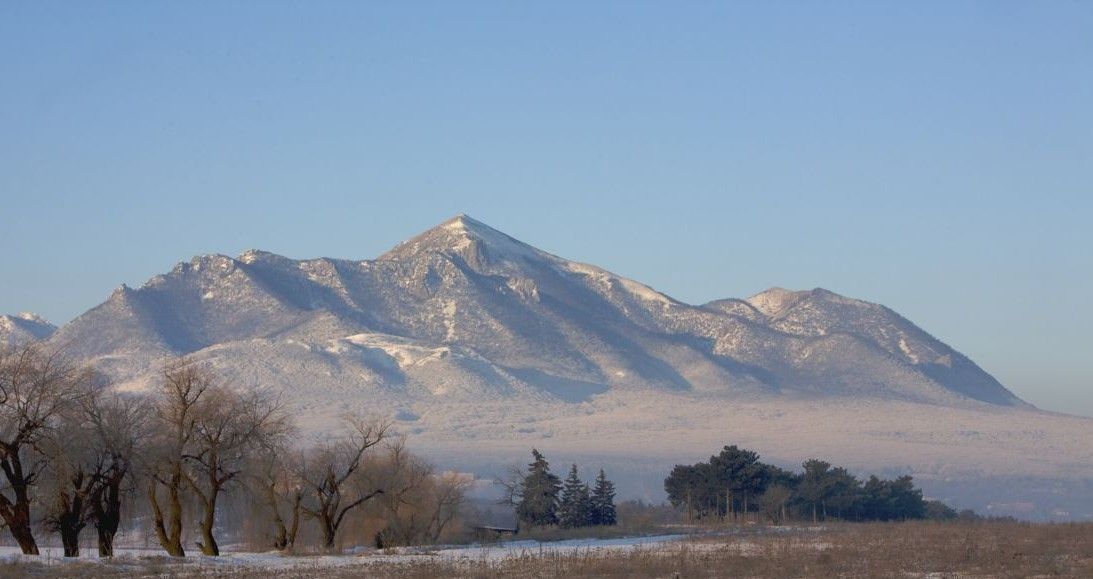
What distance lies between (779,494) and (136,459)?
5786cm

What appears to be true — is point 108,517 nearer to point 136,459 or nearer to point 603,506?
point 136,459

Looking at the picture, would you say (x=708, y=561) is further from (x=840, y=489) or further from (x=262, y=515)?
(x=840, y=489)

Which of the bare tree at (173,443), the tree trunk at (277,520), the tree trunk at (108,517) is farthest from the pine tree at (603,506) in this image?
the tree trunk at (108,517)

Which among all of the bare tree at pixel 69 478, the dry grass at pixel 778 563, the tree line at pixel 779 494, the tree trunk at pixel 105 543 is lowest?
the dry grass at pixel 778 563

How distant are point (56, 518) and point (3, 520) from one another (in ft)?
5.94

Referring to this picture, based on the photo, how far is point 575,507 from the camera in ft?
346

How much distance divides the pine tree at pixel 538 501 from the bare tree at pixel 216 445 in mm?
44514

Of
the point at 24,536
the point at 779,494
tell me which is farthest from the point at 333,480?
the point at 779,494

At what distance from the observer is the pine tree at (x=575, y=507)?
340ft

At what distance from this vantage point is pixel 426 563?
167ft

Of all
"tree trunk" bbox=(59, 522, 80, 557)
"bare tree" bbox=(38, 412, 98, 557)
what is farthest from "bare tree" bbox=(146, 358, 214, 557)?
"tree trunk" bbox=(59, 522, 80, 557)

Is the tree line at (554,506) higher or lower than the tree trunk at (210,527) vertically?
higher

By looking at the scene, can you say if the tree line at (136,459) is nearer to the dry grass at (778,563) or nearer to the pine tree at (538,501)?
the dry grass at (778,563)

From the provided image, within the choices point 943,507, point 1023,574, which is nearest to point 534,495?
point 943,507
